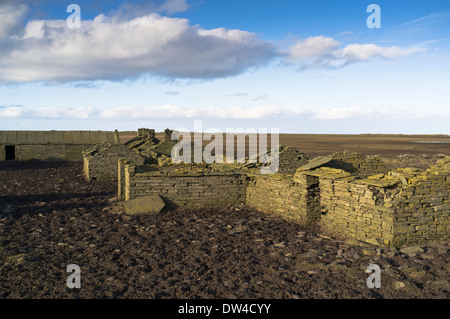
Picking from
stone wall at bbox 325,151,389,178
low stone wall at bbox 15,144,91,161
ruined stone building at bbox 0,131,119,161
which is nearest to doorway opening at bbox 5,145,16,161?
ruined stone building at bbox 0,131,119,161

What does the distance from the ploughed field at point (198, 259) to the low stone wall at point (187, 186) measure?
836 mm

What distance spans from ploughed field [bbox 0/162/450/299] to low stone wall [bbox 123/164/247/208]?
84cm

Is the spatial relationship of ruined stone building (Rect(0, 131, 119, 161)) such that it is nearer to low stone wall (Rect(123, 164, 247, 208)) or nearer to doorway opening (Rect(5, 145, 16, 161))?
doorway opening (Rect(5, 145, 16, 161))

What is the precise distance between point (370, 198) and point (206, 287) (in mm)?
5788

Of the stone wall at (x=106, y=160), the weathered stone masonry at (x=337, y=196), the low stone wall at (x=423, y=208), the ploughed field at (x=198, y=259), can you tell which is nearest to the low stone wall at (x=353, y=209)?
the weathered stone masonry at (x=337, y=196)

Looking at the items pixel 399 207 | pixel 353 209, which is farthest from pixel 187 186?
pixel 399 207

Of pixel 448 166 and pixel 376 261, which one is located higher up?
pixel 448 166

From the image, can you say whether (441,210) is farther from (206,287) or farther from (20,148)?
(20,148)

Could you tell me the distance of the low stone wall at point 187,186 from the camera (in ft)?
49.0

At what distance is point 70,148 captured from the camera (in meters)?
41.1

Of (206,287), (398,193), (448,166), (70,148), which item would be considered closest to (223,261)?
(206,287)

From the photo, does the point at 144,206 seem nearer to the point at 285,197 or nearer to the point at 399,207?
the point at 285,197
